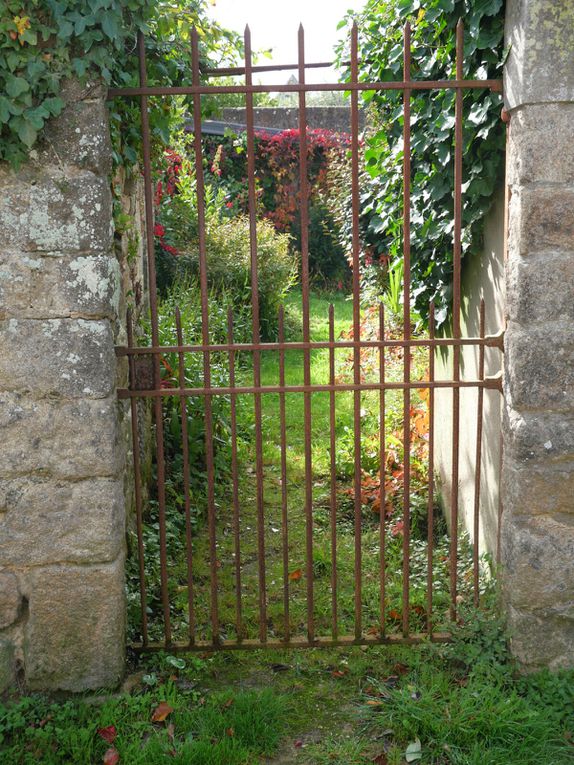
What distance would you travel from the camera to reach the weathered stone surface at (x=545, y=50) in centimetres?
269

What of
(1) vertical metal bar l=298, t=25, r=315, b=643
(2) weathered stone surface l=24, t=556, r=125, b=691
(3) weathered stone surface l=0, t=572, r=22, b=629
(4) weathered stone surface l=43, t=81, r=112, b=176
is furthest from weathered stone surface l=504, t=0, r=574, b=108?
(3) weathered stone surface l=0, t=572, r=22, b=629

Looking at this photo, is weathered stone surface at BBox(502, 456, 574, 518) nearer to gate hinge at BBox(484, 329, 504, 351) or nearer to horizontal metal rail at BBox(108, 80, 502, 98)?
gate hinge at BBox(484, 329, 504, 351)

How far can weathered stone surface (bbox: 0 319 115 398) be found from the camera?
2762 mm

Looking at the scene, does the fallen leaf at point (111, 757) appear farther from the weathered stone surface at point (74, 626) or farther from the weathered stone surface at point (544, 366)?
the weathered stone surface at point (544, 366)

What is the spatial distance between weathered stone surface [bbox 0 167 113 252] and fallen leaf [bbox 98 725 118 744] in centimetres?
169

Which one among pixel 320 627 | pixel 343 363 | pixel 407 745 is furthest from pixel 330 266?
pixel 407 745

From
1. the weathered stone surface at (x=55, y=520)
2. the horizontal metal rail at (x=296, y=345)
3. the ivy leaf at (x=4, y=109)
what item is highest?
the ivy leaf at (x=4, y=109)

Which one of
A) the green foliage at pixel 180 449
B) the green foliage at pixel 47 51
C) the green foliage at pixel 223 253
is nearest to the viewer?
the green foliage at pixel 47 51

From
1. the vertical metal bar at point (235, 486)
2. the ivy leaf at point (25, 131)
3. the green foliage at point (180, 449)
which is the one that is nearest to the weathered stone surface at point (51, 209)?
the ivy leaf at point (25, 131)

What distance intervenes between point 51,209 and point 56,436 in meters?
0.80

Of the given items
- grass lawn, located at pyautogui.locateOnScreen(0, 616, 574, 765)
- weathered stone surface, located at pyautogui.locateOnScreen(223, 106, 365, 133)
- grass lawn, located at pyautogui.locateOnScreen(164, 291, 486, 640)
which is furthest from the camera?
weathered stone surface, located at pyautogui.locateOnScreen(223, 106, 365, 133)

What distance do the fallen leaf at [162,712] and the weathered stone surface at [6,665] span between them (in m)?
0.56

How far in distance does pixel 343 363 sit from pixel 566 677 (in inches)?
218

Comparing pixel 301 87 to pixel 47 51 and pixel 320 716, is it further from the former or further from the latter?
pixel 320 716
